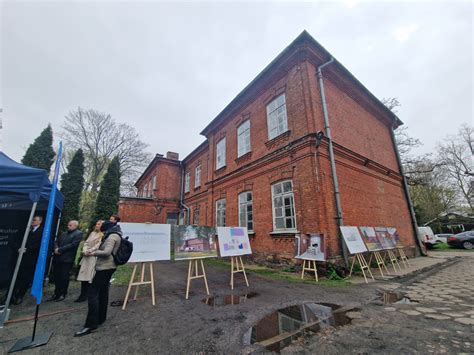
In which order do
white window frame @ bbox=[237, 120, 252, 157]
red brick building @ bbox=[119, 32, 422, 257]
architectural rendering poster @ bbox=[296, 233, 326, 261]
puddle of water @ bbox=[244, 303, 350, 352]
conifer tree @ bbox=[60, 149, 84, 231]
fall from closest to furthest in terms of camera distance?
1. puddle of water @ bbox=[244, 303, 350, 352]
2. architectural rendering poster @ bbox=[296, 233, 326, 261]
3. conifer tree @ bbox=[60, 149, 84, 231]
4. red brick building @ bbox=[119, 32, 422, 257]
5. white window frame @ bbox=[237, 120, 252, 157]

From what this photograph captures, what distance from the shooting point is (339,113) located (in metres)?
9.30

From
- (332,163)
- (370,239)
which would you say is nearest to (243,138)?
(332,163)

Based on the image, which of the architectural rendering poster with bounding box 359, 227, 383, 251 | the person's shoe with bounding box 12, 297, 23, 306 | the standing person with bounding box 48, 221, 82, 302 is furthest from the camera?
the architectural rendering poster with bounding box 359, 227, 383, 251

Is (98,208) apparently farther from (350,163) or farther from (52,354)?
(350,163)

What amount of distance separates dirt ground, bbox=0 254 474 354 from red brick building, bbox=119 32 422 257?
304cm

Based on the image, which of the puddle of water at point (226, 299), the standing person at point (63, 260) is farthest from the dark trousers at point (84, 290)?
the puddle of water at point (226, 299)

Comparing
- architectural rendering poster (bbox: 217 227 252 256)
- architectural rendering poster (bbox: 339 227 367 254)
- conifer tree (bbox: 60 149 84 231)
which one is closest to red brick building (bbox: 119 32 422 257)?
architectural rendering poster (bbox: 339 227 367 254)

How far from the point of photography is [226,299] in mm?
4602

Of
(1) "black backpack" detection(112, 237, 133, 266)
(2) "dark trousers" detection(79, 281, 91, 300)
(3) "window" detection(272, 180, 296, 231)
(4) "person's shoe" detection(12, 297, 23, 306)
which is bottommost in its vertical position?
(4) "person's shoe" detection(12, 297, 23, 306)

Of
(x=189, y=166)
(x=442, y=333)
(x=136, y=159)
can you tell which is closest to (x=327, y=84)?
(x=442, y=333)

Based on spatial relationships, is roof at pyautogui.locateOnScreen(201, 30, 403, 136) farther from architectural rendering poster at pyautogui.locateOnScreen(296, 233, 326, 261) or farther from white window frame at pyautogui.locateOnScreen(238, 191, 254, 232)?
architectural rendering poster at pyautogui.locateOnScreen(296, 233, 326, 261)

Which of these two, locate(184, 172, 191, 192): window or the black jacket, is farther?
locate(184, 172, 191, 192): window

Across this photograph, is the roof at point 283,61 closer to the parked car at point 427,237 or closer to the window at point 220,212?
the window at point 220,212

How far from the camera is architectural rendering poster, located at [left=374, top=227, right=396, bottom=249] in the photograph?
751 centimetres
